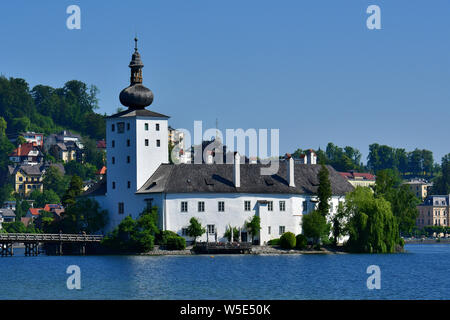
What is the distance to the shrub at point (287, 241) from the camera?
Answer: 80.5 metres

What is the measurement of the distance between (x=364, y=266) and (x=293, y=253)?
15575mm

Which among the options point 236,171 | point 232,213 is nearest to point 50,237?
point 232,213

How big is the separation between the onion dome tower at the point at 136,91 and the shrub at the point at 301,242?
1816cm

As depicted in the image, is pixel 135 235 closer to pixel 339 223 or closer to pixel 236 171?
pixel 236 171

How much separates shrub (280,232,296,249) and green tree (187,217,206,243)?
6.75 meters

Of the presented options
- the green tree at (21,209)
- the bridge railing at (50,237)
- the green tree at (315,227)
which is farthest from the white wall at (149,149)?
the green tree at (21,209)

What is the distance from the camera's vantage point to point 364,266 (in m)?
64.8

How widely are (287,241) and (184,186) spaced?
32.3 feet

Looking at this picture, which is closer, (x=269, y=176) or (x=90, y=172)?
(x=269, y=176)

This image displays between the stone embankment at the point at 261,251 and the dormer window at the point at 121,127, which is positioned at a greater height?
the dormer window at the point at 121,127

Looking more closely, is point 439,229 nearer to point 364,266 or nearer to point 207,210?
point 207,210

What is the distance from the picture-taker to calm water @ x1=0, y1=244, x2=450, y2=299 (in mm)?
47750

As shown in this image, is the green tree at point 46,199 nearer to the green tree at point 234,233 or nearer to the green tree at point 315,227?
the green tree at point 234,233
